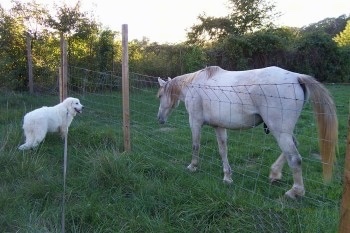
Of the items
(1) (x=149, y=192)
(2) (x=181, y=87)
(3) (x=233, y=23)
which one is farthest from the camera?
(3) (x=233, y=23)

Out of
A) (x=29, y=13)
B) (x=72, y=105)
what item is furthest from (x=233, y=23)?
(x=72, y=105)

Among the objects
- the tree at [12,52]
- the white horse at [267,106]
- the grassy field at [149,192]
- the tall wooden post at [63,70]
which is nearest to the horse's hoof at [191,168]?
the white horse at [267,106]

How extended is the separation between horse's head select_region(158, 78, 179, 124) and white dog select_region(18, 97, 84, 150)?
164 centimetres

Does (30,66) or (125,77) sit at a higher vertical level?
(30,66)

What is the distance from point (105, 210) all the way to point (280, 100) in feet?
7.40

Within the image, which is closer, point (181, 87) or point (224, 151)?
point (224, 151)

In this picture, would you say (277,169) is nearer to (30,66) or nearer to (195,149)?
(195,149)

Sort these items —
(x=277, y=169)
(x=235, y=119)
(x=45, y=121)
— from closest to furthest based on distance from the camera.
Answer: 1. (x=235, y=119)
2. (x=277, y=169)
3. (x=45, y=121)

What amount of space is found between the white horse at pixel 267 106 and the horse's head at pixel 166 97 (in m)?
0.68

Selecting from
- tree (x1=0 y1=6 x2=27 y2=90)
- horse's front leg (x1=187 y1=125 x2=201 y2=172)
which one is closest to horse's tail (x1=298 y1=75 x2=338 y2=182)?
horse's front leg (x1=187 y1=125 x2=201 y2=172)

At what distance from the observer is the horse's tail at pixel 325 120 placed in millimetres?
3786

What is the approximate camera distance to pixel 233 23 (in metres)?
28.0

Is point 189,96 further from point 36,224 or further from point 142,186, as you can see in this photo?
point 36,224

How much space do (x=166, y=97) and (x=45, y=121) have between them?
88.3 inches
